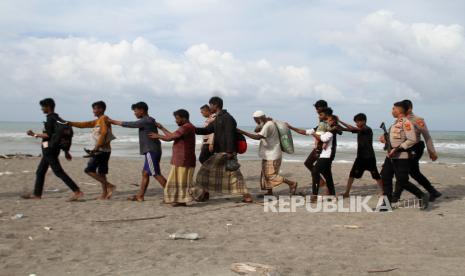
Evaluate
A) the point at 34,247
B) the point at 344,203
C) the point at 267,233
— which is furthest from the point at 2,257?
the point at 344,203

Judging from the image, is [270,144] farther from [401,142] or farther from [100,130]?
[100,130]

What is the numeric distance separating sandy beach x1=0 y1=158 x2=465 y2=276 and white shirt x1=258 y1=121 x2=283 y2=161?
3.23 ft

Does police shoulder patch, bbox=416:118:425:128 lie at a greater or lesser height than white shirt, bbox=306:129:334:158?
greater

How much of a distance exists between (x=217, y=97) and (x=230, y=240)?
284 centimetres

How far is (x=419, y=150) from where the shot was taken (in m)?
7.14

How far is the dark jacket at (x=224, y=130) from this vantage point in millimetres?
7129

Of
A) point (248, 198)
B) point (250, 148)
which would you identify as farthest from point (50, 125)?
point (250, 148)

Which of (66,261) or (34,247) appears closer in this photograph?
(66,261)

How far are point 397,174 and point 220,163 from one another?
112 inches

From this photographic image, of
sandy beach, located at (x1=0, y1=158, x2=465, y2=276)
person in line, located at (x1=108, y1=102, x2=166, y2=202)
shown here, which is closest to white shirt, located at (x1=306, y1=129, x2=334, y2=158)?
sandy beach, located at (x1=0, y1=158, x2=465, y2=276)

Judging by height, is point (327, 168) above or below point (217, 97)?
below

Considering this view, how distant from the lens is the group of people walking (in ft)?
22.5

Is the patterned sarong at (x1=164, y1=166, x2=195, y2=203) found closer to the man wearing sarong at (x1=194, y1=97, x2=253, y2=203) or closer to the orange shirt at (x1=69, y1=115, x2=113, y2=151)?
the man wearing sarong at (x1=194, y1=97, x2=253, y2=203)

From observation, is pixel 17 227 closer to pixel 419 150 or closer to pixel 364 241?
pixel 364 241
